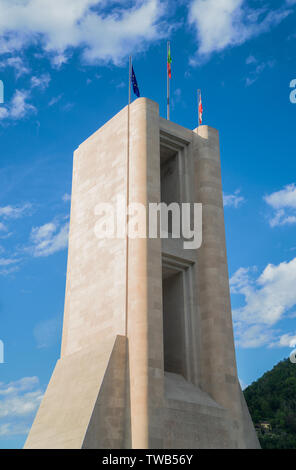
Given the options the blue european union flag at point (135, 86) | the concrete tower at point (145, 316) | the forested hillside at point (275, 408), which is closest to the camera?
the concrete tower at point (145, 316)

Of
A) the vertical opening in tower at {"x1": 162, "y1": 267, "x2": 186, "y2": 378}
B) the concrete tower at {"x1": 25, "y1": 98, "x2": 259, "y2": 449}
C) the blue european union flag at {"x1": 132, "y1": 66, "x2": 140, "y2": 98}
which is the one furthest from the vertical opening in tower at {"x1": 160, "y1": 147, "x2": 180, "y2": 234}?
the blue european union flag at {"x1": 132, "y1": 66, "x2": 140, "y2": 98}

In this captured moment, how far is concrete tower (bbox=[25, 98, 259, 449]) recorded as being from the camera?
23.3 m

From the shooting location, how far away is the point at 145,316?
2473cm

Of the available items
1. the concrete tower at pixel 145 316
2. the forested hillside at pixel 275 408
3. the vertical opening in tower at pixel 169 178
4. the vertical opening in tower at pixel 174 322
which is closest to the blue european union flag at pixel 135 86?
the concrete tower at pixel 145 316

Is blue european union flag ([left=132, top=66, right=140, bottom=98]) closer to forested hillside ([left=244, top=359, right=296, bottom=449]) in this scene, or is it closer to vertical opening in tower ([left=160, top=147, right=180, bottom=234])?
vertical opening in tower ([left=160, top=147, right=180, bottom=234])

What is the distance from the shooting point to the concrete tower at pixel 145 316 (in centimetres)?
2328

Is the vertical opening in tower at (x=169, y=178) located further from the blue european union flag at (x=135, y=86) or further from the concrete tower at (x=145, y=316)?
the blue european union flag at (x=135, y=86)

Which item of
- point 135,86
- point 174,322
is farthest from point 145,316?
point 135,86

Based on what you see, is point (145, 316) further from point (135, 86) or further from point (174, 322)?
point (135, 86)

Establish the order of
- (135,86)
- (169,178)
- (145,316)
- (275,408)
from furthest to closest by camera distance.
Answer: (275,408) → (169,178) → (135,86) → (145,316)

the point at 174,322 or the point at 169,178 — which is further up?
the point at 169,178
